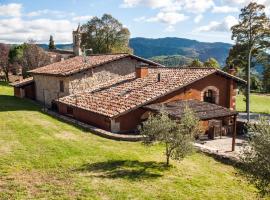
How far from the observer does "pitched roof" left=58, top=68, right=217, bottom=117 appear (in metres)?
21.5

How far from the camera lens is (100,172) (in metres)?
13.0

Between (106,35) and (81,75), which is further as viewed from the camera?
(106,35)

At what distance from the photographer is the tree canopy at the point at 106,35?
6738 centimetres

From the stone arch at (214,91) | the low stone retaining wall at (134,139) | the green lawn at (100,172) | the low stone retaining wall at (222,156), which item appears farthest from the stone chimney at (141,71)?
the low stone retaining wall at (222,156)

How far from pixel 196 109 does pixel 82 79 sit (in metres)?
11.6

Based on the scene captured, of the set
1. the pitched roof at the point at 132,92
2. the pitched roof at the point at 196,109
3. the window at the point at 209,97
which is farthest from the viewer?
the window at the point at 209,97

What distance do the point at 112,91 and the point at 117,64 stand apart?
5.94m

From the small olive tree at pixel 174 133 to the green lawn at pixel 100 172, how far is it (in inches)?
38.3

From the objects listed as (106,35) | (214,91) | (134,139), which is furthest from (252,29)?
(106,35)

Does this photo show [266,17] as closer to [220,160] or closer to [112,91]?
[112,91]

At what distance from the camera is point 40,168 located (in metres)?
13.1

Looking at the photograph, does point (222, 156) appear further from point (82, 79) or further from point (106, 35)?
point (106, 35)

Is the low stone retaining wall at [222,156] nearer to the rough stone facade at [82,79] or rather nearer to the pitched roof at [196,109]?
the pitched roof at [196,109]

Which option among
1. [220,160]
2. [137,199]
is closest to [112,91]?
[220,160]
